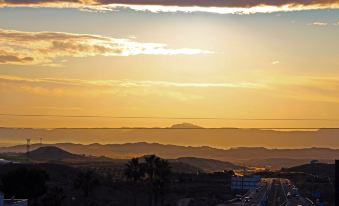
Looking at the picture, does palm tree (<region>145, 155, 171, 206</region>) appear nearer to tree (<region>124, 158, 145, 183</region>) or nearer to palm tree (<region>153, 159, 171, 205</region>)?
palm tree (<region>153, 159, 171, 205</region>)

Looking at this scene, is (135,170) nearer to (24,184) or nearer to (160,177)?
(160,177)

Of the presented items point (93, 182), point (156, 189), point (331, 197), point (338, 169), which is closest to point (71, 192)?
point (93, 182)

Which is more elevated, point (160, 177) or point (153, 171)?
point (153, 171)

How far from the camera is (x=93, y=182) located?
535 ft

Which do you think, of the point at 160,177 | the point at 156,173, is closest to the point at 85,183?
the point at 156,173

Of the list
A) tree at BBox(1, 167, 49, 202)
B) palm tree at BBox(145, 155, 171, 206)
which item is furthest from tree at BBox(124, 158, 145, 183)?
tree at BBox(1, 167, 49, 202)

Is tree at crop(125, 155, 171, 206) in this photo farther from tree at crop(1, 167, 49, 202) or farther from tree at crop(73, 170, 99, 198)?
tree at crop(73, 170, 99, 198)

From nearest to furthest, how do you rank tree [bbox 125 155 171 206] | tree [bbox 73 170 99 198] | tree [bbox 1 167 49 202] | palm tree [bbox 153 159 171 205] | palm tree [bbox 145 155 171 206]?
tree [bbox 1 167 49 202], tree [bbox 125 155 171 206], palm tree [bbox 153 159 171 205], palm tree [bbox 145 155 171 206], tree [bbox 73 170 99 198]

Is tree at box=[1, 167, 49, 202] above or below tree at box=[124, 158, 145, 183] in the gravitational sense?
below

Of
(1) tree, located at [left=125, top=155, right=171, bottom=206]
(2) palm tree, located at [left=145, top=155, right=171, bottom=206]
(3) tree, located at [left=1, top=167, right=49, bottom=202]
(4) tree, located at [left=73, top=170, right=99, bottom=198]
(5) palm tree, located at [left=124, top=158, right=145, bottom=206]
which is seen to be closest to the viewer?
(3) tree, located at [left=1, top=167, right=49, bottom=202]

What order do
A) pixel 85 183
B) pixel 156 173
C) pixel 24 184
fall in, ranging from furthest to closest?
pixel 85 183 < pixel 156 173 < pixel 24 184

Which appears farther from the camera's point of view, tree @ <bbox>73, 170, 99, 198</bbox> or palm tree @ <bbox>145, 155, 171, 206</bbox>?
tree @ <bbox>73, 170, 99, 198</bbox>

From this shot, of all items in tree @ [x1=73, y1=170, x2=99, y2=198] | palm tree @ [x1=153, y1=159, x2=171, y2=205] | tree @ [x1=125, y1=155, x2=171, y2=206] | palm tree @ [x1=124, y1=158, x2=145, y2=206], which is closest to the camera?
palm tree @ [x1=124, y1=158, x2=145, y2=206]

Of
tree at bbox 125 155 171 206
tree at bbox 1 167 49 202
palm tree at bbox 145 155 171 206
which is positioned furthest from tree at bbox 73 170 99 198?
tree at bbox 1 167 49 202
